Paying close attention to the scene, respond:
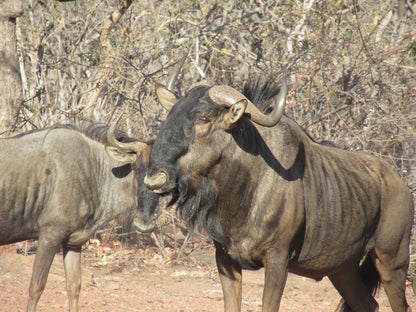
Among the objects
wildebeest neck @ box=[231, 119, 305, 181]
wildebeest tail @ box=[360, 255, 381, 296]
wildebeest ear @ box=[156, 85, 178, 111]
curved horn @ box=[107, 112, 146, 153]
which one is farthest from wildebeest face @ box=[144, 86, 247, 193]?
curved horn @ box=[107, 112, 146, 153]

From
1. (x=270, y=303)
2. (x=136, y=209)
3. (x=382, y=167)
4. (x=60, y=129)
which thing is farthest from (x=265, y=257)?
(x=60, y=129)

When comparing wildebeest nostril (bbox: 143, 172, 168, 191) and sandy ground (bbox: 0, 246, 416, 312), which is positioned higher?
wildebeest nostril (bbox: 143, 172, 168, 191)

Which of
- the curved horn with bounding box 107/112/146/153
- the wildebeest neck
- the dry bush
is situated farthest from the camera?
the dry bush

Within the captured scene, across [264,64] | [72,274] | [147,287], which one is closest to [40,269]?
[72,274]

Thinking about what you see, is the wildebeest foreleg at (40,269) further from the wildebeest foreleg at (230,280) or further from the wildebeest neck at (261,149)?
the wildebeest neck at (261,149)

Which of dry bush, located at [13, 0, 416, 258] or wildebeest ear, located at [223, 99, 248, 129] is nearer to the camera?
wildebeest ear, located at [223, 99, 248, 129]

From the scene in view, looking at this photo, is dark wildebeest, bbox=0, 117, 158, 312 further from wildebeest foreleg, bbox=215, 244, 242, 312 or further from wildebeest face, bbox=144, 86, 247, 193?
wildebeest face, bbox=144, 86, 247, 193

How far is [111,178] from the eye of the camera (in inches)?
233

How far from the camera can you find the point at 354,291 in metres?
4.66

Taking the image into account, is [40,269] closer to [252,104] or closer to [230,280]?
[230,280]

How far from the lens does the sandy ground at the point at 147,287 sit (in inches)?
243

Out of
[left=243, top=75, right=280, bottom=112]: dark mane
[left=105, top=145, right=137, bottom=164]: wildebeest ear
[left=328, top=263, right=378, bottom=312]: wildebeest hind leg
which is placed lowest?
[left=328, top=263, right=378, bottom=312]: wildebeest hind leg

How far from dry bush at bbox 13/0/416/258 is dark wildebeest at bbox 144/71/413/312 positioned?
2441 millimetres

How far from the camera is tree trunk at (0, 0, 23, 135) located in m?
6.46
